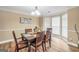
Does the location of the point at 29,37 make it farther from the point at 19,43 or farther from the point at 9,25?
the point at 9,25

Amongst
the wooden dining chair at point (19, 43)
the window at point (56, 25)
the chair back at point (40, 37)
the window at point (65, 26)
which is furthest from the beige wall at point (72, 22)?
the wooden dining chair at point (19, 43)

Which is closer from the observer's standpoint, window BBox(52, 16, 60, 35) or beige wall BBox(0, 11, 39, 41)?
beige wall BBox(0, 11, 39, 41)

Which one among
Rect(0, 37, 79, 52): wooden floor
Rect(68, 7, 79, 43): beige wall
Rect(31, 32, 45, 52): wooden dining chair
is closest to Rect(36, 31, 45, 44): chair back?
Rect(31, 32, 45, 52): wooden dining chair

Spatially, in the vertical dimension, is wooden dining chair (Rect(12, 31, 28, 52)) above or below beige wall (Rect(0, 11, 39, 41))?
below

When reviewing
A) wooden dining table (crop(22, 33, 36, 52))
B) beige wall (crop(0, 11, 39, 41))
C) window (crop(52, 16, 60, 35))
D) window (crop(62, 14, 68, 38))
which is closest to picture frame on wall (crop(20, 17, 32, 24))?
beige wall (crop(0, 11, 39, 41))

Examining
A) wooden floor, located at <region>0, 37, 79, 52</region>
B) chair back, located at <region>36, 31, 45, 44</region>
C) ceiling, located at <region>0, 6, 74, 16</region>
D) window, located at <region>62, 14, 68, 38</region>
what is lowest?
wooden floor, located at <region>0, 37, 79, 52</region>

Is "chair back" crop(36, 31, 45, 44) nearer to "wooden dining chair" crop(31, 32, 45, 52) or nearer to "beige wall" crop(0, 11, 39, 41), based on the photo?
"wooden dining chair" crop(31, 32, 45, 52)

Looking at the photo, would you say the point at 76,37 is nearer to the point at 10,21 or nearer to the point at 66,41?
the point at 66,41

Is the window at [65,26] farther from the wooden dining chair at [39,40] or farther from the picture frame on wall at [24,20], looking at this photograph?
the picture frame on wall at [24,20]

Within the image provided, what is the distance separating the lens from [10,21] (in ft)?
5.41
